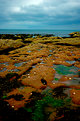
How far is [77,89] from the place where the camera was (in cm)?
690

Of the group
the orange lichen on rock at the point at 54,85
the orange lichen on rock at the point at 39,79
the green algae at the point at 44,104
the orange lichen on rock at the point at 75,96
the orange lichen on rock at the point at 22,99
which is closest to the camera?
the green algae at the point at 44,104

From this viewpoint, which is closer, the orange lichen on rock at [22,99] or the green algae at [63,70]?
the orange lichen on rock at [22,99]

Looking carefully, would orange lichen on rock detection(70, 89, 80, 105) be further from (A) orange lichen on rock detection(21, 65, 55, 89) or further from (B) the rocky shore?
(A) orange lichen on rock detection(21, 65, 55, 89)

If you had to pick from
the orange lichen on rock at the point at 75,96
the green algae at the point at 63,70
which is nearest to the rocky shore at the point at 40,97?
the orange lichen on rock at the point at 75,96

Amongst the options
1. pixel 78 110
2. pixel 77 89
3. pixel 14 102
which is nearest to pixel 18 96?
pixel 14 102

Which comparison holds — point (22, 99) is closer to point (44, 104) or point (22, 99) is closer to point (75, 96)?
point (44, 104)

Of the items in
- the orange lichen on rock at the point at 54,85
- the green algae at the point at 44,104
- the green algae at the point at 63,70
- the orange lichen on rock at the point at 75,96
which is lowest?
the green algae at the point at 44,104

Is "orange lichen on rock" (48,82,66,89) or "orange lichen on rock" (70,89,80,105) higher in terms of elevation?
"orange lichen on rock" (48,82,66,89)

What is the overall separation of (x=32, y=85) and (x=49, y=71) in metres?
3.11

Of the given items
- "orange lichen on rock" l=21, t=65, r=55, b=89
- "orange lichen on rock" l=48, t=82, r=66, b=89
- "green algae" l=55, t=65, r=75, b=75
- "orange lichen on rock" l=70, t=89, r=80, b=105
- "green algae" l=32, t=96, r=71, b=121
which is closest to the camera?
"green algae" l=32, t=96, r=71, b=121

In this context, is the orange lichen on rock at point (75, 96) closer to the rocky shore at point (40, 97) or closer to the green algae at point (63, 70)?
the rocky shore at point (40, 97)

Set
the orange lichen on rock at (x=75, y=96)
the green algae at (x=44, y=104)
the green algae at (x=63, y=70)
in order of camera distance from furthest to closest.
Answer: the green algae at (x=63, y=70) → the orange lichen on rock at (x=75, y=96) → the green algae at (x=44, y=104)

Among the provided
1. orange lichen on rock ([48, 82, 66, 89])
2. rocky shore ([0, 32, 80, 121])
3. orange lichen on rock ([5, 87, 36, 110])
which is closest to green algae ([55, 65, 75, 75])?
rocky shore ([0, 32, 80, 121])

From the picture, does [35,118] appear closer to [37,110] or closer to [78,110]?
[37,110]
